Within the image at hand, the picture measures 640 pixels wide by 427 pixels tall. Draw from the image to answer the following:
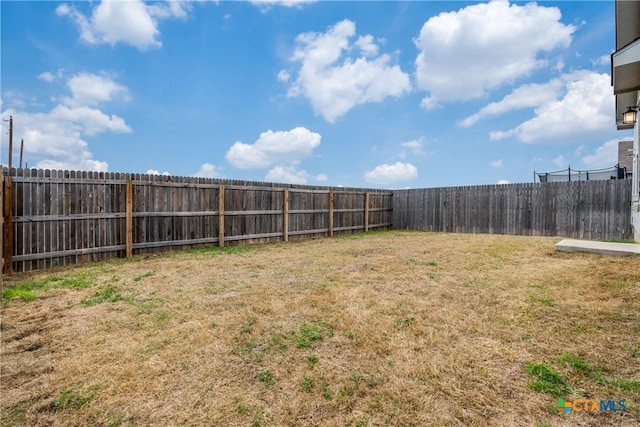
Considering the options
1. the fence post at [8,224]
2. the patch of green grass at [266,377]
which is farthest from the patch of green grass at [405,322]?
the fence post at [8,224]

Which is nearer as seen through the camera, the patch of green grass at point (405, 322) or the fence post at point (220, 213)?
the patch of green grass at point (405, 322)

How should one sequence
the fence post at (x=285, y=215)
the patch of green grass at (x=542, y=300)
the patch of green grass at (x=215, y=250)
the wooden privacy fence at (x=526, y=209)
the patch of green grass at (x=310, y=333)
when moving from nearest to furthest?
the patch of green grass at (x=310, y=333) < the patch of green grass at (x=542, y=300) < the patch of green grass at (x=215, y=250) < the wooden privacy fence at (x=526, y=209) < the fence post at (x=285, y=215)

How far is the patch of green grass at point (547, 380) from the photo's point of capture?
1.80m

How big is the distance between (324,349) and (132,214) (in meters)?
6.38

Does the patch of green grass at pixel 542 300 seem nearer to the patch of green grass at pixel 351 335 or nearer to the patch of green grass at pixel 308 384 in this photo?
the patch of green grass at pixel 351 335

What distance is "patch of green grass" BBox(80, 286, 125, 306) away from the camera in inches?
144

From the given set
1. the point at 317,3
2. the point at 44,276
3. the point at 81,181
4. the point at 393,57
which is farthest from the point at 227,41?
the point at 44,276

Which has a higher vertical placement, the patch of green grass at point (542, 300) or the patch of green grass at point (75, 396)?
the patch of green grass at point (542, 300)

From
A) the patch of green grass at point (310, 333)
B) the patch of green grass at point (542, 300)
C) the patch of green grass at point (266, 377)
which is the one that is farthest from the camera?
the patch of green grass at point (542, 300)

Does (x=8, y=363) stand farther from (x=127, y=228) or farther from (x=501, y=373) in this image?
(x=127, y=228)

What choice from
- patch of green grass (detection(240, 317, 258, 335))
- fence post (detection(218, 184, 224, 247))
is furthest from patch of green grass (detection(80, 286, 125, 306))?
fence post (detection(218, 184, 224, 247))

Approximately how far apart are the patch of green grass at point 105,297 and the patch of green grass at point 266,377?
109 inches

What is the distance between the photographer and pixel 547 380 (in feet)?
6.20

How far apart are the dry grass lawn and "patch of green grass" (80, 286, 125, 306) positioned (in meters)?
0.04
